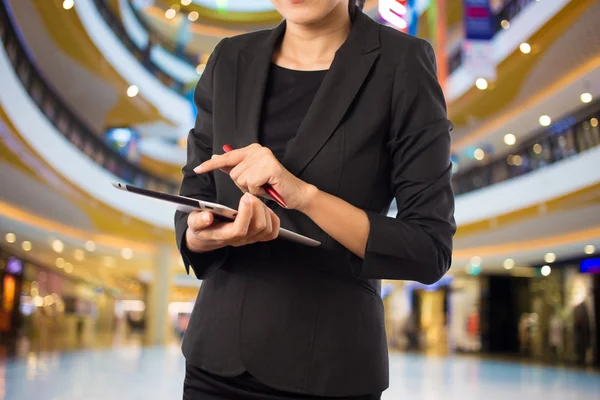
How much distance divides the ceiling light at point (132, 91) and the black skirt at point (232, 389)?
15.4 m

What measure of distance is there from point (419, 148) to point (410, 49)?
17 centimetres

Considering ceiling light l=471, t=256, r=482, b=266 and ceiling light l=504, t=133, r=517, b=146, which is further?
ceiling light l=471, t=256, r=482, b=266

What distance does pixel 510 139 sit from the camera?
55.8 ft

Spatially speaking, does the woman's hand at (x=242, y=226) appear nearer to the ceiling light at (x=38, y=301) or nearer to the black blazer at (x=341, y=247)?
the black blazer at (x=341, y=247)

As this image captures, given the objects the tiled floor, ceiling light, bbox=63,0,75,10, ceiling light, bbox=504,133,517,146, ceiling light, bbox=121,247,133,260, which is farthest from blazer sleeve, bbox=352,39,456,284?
ceiling light, bbox=121,247,133,260

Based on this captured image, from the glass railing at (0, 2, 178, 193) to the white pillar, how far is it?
292 cm

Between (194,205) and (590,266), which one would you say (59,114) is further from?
(194,205)

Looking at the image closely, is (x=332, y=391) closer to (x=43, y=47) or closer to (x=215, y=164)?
(x=215, y=164)

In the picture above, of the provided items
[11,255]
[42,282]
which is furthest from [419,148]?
[42,282]

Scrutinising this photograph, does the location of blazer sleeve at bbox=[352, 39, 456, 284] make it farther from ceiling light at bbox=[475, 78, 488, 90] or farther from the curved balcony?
ceiling light at bbox=[475, 78, 488, 90]

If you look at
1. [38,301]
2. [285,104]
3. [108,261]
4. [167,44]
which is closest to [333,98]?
[285,104]

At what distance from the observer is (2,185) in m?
12.5

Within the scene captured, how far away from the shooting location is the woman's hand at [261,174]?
84 centimetres

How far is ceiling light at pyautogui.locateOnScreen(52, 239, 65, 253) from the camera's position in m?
16.1
